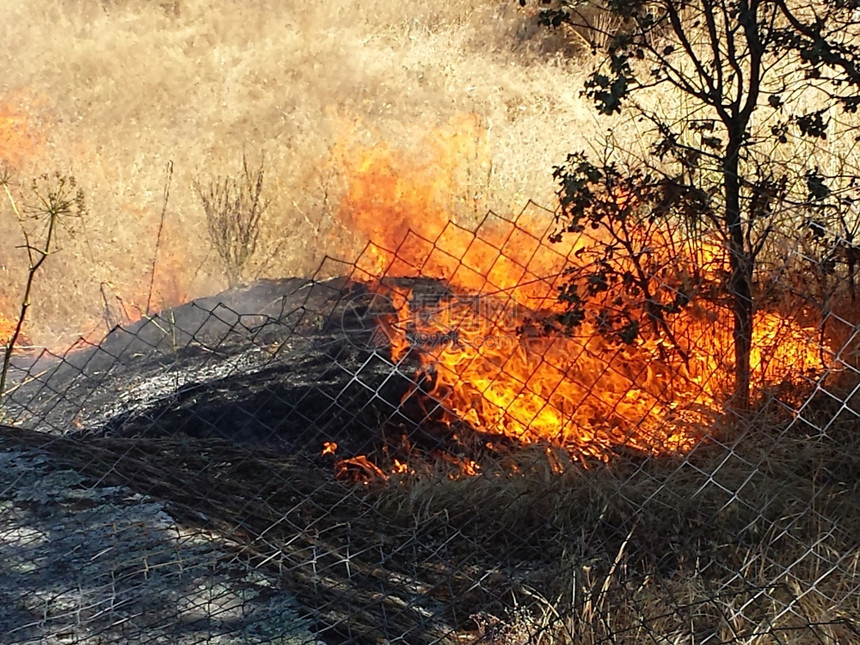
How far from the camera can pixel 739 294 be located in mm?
3633

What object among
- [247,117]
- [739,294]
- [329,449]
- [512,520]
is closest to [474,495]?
[512,520]

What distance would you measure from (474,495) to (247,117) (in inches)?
434

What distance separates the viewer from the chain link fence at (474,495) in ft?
8.43

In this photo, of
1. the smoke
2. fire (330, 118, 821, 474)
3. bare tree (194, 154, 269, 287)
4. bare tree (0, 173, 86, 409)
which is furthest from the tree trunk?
bare tree (194, 154, 269, 287)

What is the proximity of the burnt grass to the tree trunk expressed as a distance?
0.13 meters

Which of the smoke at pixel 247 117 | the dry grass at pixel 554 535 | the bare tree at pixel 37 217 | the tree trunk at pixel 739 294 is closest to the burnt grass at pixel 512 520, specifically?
the dry grass at pixel 554 535

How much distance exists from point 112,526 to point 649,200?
2696mm

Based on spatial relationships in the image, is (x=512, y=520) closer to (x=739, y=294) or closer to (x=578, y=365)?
(x=578, y=365)

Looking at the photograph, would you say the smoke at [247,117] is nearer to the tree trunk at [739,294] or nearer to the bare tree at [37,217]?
the bare tree at [37,217]

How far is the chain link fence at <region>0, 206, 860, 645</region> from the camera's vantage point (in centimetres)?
257

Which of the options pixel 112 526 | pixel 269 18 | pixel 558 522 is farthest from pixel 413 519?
pixel 269 18

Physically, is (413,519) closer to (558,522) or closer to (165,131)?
(558,522)

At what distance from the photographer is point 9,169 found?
1232 centimetres

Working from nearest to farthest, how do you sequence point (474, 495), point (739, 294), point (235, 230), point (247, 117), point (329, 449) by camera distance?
point (474, 495) < point (739, 294) < point (329, 449) < point (235, 230) < point (247, 117)
